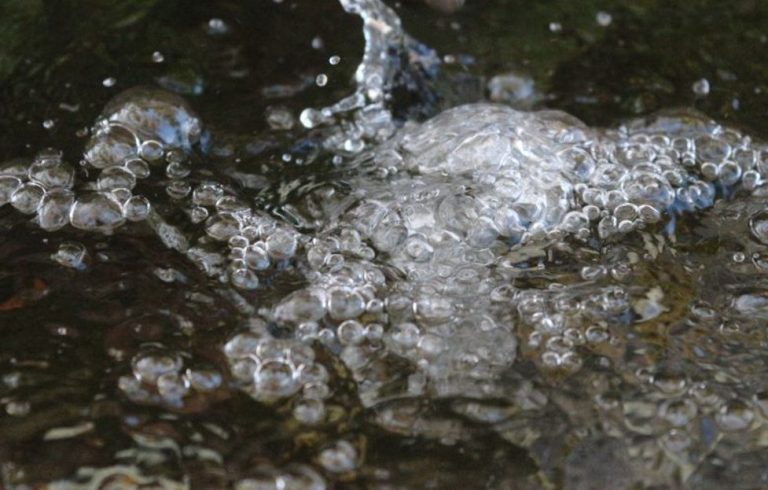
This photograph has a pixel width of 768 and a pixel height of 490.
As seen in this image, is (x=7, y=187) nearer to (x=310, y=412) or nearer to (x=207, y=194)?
(x=207, y=194)

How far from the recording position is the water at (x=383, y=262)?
1.36m

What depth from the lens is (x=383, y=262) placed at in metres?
1.77

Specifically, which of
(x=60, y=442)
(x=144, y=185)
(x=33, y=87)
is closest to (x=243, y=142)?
(x=144, y=185)

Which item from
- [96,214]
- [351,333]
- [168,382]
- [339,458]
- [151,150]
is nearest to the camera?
[339,458]

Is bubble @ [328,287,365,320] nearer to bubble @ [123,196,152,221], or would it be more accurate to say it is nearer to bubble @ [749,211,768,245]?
bubble @ [123,196,152,221]

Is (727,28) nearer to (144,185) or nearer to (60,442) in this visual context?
(144,185)

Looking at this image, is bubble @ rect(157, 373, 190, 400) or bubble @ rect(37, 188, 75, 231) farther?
bubble @ rect(37, 188, 75, 231)

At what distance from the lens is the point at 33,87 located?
2217 mm

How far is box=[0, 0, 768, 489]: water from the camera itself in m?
1.36

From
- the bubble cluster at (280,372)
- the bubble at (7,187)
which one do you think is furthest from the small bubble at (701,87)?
the bubble at (7,187)

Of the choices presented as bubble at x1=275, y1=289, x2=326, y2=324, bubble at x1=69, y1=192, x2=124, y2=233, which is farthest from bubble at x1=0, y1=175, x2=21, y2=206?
bubble at x1=275, y1=289, x2=326, y2=324

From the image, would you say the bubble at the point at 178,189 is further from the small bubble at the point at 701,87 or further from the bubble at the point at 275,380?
the small bubble at the point at 701,87

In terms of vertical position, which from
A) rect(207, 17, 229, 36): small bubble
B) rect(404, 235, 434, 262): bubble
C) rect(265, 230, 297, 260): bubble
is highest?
rect(207, 17, 229, 36): small bubble

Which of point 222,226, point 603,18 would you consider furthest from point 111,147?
point 603,18
